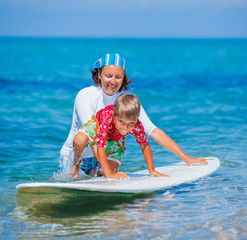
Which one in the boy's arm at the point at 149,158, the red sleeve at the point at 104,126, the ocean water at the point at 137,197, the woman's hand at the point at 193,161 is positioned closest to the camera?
the ocean water at the point at 137,197

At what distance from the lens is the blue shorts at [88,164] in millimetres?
4833

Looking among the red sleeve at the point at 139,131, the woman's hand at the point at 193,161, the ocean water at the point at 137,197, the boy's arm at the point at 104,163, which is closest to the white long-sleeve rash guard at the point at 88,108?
the red sleeve at the point at 139,131

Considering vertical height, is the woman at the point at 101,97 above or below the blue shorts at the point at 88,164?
above

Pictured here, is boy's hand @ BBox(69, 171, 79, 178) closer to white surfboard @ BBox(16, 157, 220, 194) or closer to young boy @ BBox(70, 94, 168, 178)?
young boy @ BBox(70, 94, 168, 178)

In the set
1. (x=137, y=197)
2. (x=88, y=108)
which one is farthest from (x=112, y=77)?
(x=137, y=197)

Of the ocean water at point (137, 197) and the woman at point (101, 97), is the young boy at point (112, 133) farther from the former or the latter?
the ocean water at point (137, 197)

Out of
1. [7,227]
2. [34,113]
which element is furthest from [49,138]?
[7,227]

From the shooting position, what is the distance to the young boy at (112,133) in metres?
4.11

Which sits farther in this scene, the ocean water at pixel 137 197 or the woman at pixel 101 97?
the woman at pixel 101 97

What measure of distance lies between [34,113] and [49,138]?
3137 mm

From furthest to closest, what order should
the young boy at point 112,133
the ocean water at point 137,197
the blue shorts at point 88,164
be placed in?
the blue shorts at point 88,164, the young boy at point 112,133, the ocean water at point 137,197

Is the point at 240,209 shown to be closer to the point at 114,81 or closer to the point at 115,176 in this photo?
the point at 115,176

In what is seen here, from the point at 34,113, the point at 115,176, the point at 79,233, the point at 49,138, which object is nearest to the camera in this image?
the point at 79,233

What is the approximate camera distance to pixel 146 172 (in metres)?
5.01
